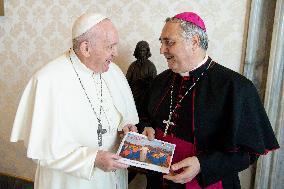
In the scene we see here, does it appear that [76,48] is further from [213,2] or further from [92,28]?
[213,2]

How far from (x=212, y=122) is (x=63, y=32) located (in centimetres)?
172

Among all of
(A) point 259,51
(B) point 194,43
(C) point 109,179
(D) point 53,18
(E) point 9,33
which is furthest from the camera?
(E) point 9,33

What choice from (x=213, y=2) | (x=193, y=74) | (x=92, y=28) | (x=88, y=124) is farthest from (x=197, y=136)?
(x=213, y=2)

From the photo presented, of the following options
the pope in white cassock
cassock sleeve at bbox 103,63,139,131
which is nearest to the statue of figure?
cassock sleeve at bbox 103,63,139,131

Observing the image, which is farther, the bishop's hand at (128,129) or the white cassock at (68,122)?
the bishop's hand at (128,129)

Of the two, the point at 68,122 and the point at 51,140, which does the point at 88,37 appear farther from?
the point at 51,140

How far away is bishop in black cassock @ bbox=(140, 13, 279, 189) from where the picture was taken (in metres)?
1.74

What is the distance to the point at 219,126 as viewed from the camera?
71.4 inches

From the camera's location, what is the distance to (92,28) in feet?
5.95

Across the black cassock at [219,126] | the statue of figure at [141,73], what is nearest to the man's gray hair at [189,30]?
the black cassock at [219,126]

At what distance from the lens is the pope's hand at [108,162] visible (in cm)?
172

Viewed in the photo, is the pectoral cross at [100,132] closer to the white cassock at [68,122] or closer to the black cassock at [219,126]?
the white cassock at [68,122]

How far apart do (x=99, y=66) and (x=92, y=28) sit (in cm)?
22

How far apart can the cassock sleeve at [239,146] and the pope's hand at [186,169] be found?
3 cm
